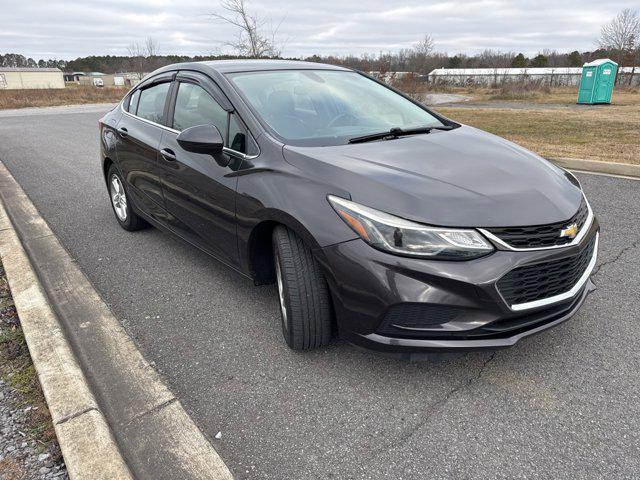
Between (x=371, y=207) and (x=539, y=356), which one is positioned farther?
(x=539, y=356)

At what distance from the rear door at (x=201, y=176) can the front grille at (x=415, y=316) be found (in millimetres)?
1246

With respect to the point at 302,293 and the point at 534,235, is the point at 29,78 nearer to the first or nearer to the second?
the point at 302,293

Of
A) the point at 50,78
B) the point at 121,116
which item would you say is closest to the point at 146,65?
the point at 50,78

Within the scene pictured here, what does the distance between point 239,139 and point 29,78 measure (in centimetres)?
10107

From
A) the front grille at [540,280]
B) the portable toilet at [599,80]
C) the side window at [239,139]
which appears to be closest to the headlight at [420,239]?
the front grille at [540,280]

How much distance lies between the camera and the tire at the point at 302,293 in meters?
2.55

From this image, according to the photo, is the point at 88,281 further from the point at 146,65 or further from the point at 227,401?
the point at 146,65

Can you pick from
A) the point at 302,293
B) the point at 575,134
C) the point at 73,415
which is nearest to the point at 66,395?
the point at 73,415

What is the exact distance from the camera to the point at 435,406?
2381 mm

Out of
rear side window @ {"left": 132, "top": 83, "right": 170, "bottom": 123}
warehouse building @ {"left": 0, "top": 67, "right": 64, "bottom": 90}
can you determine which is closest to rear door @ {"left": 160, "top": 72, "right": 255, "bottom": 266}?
rear side window @ {"left": 132, "top": 83, "right": 170, "bottom": 123}

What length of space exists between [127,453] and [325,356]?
1133mm

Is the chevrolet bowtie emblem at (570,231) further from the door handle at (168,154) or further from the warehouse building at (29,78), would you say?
the warehouse building at (29,78)

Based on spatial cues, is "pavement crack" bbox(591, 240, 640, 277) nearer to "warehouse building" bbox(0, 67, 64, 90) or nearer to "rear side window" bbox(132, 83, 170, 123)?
"rear side window" bbox(132, 83, 170, 123)

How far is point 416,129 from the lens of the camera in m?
3.33
